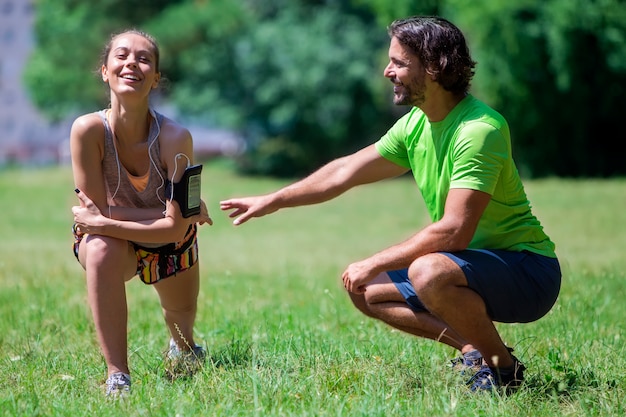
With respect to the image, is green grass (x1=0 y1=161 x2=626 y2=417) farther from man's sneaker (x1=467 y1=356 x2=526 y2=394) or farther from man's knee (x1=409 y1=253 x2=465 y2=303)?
man's knee (x1=409 y1=253 x2=465 y2=303)

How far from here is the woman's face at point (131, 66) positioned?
441 centimetres

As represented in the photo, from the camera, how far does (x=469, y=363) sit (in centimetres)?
418

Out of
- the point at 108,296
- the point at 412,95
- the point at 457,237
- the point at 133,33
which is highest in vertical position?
the point at 133,33

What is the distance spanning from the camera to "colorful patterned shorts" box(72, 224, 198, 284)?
4.50 m

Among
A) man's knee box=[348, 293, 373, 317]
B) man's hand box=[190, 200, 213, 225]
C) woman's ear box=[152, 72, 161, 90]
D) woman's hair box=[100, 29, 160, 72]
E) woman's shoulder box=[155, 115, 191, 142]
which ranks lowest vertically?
man's knee box=[348, 293, 373, 317]

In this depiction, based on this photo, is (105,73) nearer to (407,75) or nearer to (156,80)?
(156,80)

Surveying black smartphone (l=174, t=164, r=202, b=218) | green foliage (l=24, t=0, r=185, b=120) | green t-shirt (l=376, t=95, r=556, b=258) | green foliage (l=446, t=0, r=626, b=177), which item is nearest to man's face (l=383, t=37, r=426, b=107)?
green t-shirt (l=376, t=95, r=556, b=258)

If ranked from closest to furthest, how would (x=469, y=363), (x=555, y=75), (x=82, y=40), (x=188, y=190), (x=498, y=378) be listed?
(x=498, y=378)
(x=469, y=363)
(x=188, y=190)
(x=555, y=75)
(x=82, y=40)

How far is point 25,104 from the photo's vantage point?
2292 inches

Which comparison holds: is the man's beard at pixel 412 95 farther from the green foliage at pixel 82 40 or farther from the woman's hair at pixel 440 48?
the green foliage at pixel 82 40

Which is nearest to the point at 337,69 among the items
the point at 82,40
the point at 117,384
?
the point at 82,40

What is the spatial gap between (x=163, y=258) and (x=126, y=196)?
0.35 meters

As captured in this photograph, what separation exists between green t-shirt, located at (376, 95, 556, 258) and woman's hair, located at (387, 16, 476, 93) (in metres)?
0.15

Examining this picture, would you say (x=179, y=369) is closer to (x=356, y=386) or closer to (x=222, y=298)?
(x=356, y=386)
